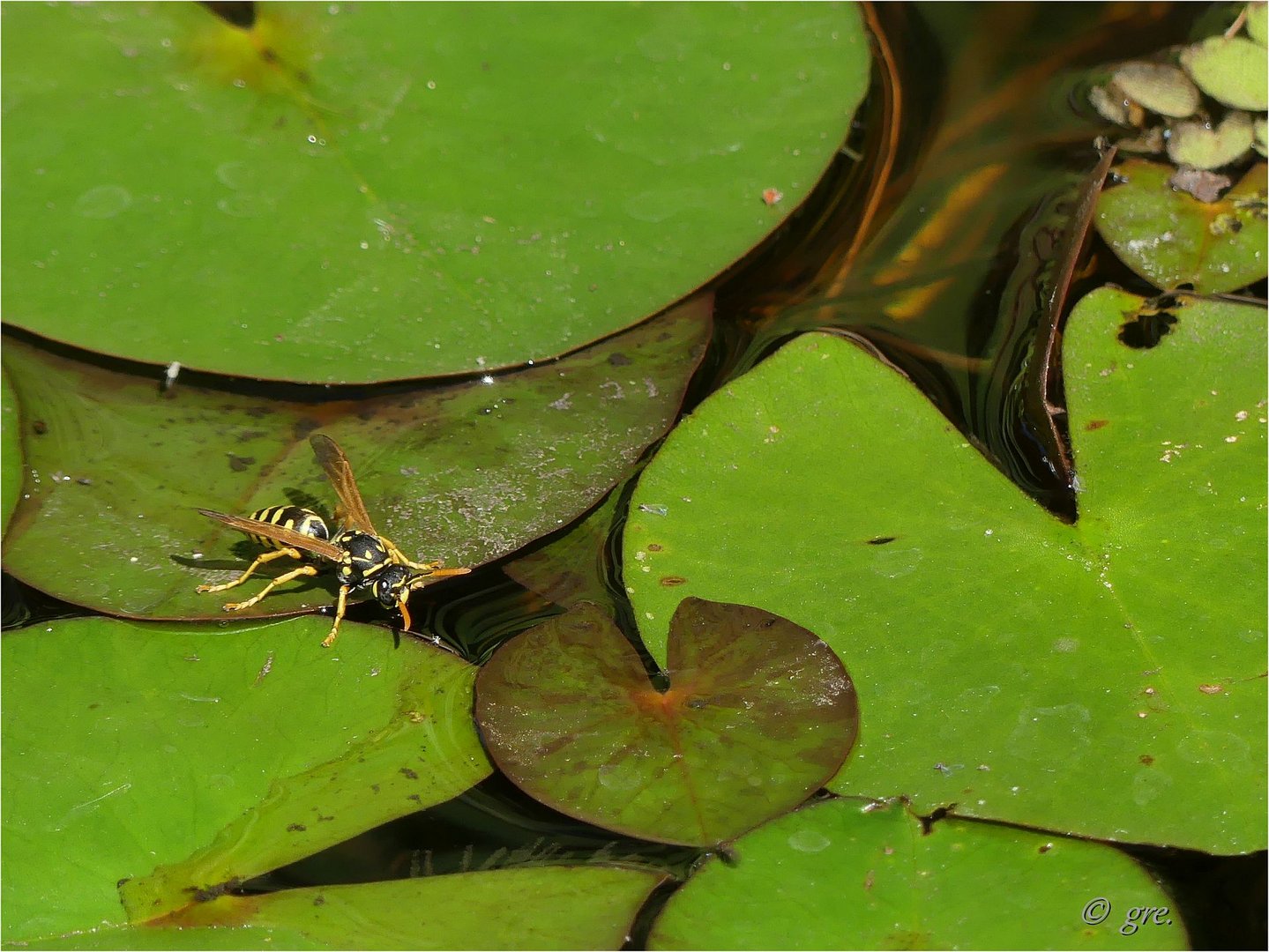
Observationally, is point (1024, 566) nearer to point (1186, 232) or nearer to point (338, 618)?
point (1186, 232)

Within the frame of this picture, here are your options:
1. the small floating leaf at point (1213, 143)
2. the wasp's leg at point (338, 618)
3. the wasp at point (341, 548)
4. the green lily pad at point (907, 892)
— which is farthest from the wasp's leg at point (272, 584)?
the small floating leaf at point (1213, 143)

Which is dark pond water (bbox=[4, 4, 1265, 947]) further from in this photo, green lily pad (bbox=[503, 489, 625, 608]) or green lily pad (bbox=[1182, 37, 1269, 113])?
green lily pad (bbox=[1182, 37, 1269, 113])

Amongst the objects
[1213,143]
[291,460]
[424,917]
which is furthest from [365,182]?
[1213,143]

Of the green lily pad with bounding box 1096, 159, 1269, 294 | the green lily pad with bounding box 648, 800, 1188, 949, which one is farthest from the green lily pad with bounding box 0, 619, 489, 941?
the green lily pad with bounding box 1096, 159, 1269, 294

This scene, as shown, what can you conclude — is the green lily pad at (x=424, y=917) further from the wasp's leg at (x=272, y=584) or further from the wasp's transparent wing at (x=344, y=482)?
the wasp's transparent wing at (x=344, y=482)

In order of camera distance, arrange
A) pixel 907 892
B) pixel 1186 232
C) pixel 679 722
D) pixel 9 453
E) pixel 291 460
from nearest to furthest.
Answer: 1. pixel 907 892
2. pixel 679 722
3. pixel 9 453
4. pixel 291 460
5. pixel 1186 232
